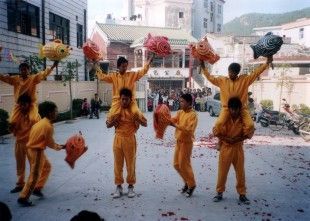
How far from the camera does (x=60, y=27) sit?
73.7ft

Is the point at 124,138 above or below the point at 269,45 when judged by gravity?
below

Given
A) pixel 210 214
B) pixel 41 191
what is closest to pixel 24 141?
pixel 41 191

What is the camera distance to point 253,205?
6316 millimetres

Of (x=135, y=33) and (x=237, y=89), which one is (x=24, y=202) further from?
(x=135, y=33)

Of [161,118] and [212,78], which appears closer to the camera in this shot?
[161,118]

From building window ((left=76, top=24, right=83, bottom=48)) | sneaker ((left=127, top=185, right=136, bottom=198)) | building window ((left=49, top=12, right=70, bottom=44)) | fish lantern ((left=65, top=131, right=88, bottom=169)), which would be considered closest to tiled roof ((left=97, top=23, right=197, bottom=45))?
building window ((left=76, top=24, right=83, bottom=48))

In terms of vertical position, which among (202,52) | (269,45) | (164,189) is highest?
(269,45)

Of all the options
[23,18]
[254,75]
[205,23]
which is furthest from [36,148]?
[205,23]

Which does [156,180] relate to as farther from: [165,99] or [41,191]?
[165,99]

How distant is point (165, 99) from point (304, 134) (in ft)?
46.1

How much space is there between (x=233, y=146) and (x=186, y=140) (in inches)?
30.9

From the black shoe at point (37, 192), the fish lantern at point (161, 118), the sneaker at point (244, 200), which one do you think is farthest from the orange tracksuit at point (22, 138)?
the sneaker at point (244, 200)

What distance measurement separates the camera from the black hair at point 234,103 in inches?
248

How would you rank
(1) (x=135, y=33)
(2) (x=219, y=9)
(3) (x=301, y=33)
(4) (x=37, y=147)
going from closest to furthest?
(4) (x=37, y=147), (1) (x=135, y=33), (3) (x=301, y=33), (2) (x=219, y=9)
